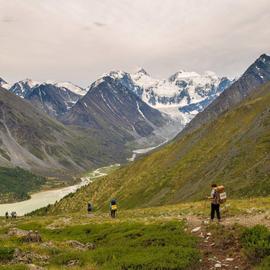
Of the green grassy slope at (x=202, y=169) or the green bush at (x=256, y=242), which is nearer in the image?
the green bush at (x=256, y=242)

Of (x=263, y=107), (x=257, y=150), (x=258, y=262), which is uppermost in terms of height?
(x=263, y=107)

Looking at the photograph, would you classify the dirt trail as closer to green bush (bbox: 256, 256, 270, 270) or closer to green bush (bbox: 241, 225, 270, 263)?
green bush (bbox: 241, 225, 270, 263)

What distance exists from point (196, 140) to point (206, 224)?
150 metres

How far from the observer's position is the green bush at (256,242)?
26.4 meters

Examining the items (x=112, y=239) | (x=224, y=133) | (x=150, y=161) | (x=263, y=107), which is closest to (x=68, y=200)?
(x=150, y=161)

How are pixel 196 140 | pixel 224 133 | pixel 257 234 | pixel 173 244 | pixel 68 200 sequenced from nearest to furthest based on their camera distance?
1. pixel 257 234
2. pixel 173 244
3. pixel 224 133
4. pixel 196 140
5. pixel 68 200

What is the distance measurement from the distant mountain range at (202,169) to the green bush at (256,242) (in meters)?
59.7

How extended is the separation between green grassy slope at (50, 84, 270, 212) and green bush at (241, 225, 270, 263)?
5996 cm

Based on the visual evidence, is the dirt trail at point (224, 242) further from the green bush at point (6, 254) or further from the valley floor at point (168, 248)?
the green bush at point (6, 254)

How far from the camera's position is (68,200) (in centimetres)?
19750

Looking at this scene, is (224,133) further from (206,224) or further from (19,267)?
(19,267)

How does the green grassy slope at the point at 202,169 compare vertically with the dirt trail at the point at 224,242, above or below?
above

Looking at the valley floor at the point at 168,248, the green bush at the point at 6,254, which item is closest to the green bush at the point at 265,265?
the valley floor at the point at 168,248

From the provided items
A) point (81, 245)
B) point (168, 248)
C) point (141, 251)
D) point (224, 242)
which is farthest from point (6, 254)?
point (224, 242)
